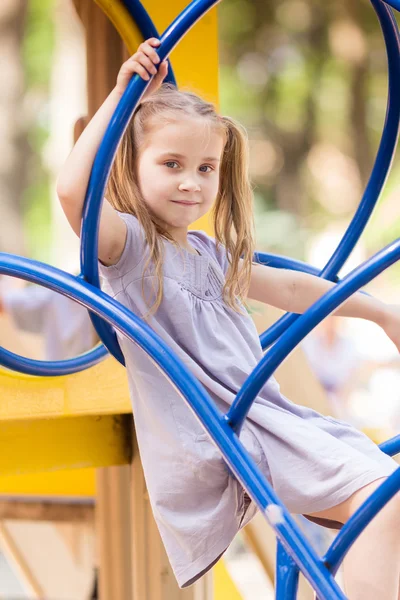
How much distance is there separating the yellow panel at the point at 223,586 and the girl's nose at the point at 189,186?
3.76 feet

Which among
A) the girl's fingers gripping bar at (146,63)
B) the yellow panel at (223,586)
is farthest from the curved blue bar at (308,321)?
the yellow panel at (223,586)

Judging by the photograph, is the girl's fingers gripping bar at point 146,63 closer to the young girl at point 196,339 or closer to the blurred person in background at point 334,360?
the young girl at point 196,339

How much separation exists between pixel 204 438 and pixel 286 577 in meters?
0.13

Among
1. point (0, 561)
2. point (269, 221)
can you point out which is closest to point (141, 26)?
point (0, 561)

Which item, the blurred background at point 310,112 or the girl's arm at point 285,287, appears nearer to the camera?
the girl's arm at point 285,287

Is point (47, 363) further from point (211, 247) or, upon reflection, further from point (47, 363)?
point (211, 247)

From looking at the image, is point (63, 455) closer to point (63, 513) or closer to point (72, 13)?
point (63, 513)

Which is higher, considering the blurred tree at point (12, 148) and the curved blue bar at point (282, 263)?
the blurred tree at point (12, 148)

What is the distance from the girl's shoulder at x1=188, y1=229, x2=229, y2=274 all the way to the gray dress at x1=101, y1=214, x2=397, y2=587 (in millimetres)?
47

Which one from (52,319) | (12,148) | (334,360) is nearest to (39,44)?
(12,148)

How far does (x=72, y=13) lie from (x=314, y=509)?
3.76ft

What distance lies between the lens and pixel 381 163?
2.69ft

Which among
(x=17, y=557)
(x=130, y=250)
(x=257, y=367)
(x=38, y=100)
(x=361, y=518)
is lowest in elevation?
(x=17, y=557)

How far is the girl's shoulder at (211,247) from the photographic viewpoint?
75 cm
